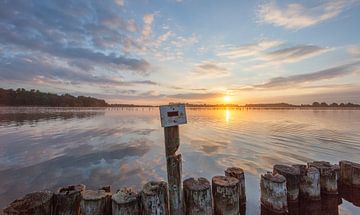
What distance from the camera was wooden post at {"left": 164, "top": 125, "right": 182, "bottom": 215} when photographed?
12.6ft

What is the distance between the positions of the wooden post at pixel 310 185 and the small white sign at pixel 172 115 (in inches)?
140

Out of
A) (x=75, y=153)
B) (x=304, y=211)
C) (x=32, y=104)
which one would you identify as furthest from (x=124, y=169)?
(x=32, y=104)

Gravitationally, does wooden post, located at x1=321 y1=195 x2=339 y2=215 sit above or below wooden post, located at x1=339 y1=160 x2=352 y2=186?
below

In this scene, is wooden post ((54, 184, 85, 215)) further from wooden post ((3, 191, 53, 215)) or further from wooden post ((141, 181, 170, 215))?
wooden post ((141, 181, 170, 215))

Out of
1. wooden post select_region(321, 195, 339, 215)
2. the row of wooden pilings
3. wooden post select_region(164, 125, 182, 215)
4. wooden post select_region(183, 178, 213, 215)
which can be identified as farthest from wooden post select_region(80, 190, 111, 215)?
wooden post select_region(321, 195, 339, 215)

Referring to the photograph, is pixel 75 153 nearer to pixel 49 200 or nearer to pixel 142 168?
pixel 142 168

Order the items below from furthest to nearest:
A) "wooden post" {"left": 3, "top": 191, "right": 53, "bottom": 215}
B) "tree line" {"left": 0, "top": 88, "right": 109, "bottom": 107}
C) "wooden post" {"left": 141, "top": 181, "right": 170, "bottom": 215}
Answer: "tree line" {"left": 0, "top": 88, "right": 109, "bottom": 107}
"wooden post" {"left": 141, "top": 181, "right": 170, "bottom": 215}
"wooden post" {"left": 3, "top": 191, "right": 53, "bottom": 215}

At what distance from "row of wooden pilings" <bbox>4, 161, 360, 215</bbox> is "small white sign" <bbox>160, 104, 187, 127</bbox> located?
1192 millimetres

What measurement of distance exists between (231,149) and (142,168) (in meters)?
6.07

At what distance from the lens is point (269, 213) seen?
4504 millimetres

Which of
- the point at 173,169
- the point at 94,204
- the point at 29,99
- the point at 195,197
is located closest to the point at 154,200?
the point at 173,169

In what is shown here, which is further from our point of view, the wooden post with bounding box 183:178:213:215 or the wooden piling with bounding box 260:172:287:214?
the wooden piling with bounding box 260:172:287:214

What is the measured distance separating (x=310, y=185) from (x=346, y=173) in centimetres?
179

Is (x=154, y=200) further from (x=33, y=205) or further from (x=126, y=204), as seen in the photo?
(x=33, y=205)
